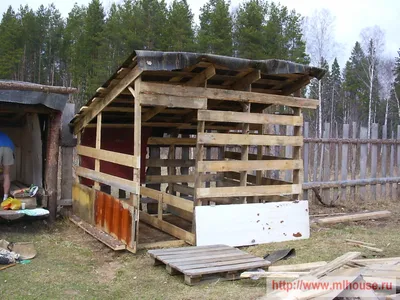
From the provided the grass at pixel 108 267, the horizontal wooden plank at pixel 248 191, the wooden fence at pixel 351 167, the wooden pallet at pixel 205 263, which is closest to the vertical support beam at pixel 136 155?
the grass at pixel 108 267

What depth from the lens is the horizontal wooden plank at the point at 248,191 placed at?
687cm

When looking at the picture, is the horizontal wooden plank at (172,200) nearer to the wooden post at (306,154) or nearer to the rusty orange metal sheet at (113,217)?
the rusty orange metal sheet at (113,217)

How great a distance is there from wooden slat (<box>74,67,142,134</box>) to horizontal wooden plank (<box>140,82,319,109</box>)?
25 centimetres

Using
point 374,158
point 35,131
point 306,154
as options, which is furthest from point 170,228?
point 374,158

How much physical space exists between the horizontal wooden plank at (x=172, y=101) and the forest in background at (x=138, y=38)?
736 inches

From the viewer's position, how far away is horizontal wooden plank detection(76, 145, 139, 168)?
6656 millimetres

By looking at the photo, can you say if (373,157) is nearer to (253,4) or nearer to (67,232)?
(67,232)

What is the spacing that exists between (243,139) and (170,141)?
2986 millimetres

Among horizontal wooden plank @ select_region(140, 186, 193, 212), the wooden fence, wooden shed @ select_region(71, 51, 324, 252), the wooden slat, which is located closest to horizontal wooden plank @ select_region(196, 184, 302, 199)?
wooden shed @ select_region(71, 51, 324, 252)

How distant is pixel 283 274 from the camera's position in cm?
498

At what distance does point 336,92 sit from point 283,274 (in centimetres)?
4711

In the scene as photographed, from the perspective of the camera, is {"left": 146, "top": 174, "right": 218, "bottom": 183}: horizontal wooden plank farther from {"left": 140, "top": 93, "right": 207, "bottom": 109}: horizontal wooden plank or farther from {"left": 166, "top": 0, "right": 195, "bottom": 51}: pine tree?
{"left": 166, "top": 0, "right": 195, "bottom": 51}: pine tree

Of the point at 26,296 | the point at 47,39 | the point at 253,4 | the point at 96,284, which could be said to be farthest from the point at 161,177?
the point at 47,39

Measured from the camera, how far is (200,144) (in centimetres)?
686
